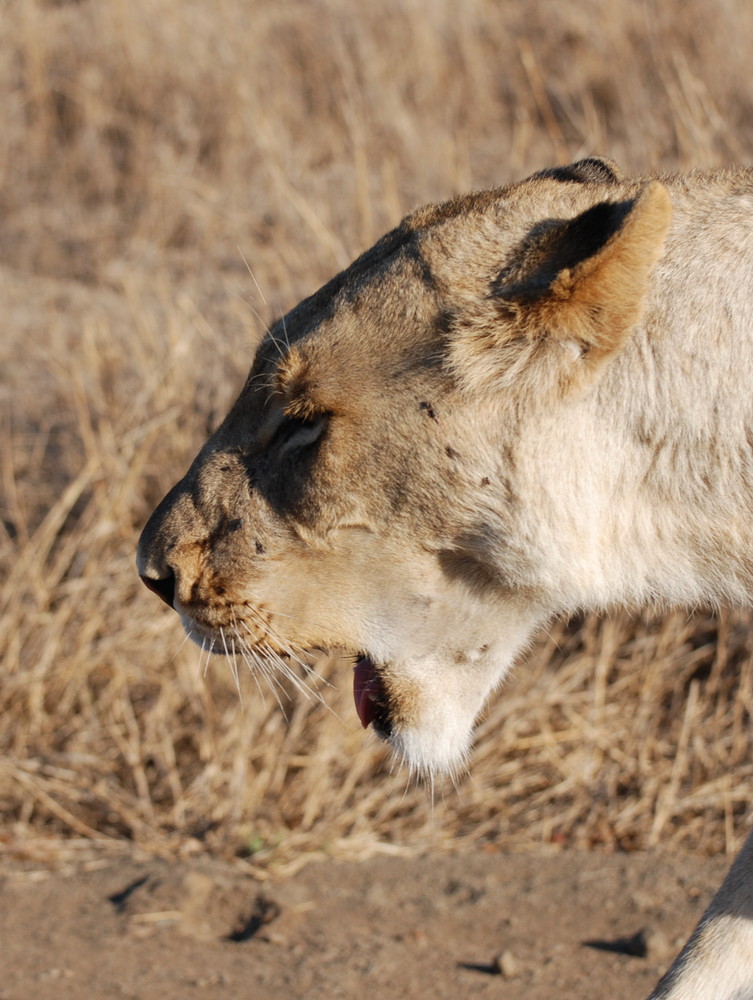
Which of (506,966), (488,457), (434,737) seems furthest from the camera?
(506,966)

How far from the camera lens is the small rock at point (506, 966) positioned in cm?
336

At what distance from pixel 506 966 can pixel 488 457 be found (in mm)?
1726

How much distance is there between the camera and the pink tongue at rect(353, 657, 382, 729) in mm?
2449

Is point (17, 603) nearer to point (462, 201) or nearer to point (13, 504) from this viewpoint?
point (13, 504)

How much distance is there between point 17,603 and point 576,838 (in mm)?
1882

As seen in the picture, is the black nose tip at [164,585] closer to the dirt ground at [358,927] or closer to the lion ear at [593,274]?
the lion ear at [593,274]

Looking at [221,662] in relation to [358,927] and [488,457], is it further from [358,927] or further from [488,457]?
[488,457]

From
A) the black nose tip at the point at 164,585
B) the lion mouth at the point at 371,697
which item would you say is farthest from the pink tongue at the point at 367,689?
the black nose tip at the point at 164,585

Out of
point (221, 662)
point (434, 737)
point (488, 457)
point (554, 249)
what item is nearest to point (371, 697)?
point (434, 737)

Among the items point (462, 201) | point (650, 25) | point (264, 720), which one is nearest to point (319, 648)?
point (462, 201)

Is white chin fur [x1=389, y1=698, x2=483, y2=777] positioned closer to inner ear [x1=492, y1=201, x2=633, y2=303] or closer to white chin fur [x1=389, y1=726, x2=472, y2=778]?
white chin fur [x1=389, y1=726, x2=472, y2=778]

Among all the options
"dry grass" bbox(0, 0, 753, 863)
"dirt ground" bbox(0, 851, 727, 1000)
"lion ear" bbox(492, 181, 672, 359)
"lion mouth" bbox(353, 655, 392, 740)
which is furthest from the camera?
"dry grass" bbox(0, 0, 753, 863)

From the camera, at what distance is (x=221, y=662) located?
4.23 metres

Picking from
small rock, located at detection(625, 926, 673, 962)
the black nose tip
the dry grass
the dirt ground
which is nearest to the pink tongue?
the black nose tip
